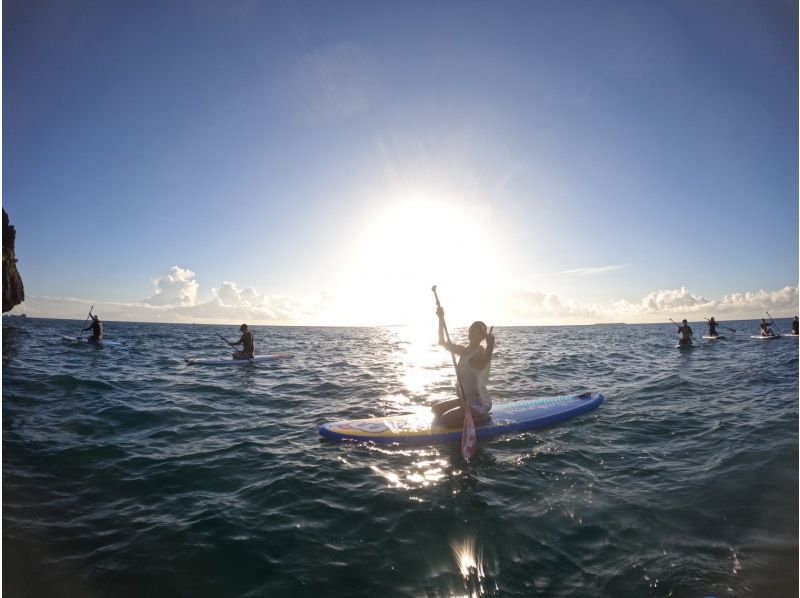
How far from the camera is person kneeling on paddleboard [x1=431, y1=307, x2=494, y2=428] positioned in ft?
30.8

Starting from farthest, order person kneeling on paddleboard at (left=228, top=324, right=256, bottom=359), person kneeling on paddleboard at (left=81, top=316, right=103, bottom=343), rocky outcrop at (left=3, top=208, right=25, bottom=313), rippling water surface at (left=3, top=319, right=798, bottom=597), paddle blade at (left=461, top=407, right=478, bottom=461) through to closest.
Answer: rocky outcrop at (left=3, top=208, right=25, bottom=313)
person kneeling on paddleboard at (left=81, top=316, right=103, bottom=343)
person kneeling on paddleboard at (left=228, top=324, right=256, bottom=359)
paddle blade at (left=461, top=407, right=478, bottom=461)
rippling water surface at (left=3, top=319, right=798, bottom=597)

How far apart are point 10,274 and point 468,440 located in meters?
45.6

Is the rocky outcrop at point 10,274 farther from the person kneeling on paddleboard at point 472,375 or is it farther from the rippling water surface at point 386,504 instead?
the person kneeling on paddleboard at point 472,375

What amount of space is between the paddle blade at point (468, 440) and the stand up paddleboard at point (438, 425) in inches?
28.3

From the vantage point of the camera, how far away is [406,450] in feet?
29.3

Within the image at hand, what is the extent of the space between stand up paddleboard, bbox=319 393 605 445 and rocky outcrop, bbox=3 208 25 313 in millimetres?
39170

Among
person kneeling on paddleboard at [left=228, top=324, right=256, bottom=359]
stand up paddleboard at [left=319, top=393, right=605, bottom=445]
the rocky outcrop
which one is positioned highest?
the rocky outcrop

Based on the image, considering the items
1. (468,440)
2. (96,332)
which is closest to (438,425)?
(468,440)

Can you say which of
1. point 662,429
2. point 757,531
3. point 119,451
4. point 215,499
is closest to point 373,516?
point 215,499

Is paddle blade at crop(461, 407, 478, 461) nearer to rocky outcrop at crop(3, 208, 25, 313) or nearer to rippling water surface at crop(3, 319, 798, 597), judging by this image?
rippling water surface at crop(3, 319, 798, 597)

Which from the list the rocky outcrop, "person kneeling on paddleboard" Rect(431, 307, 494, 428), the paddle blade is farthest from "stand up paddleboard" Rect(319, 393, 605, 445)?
the rocky outcrop

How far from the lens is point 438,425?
9.82m

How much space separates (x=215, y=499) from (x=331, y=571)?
2.69 meters

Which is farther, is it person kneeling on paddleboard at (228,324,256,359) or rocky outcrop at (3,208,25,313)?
rocky outcrop at (3,208,25,313)
